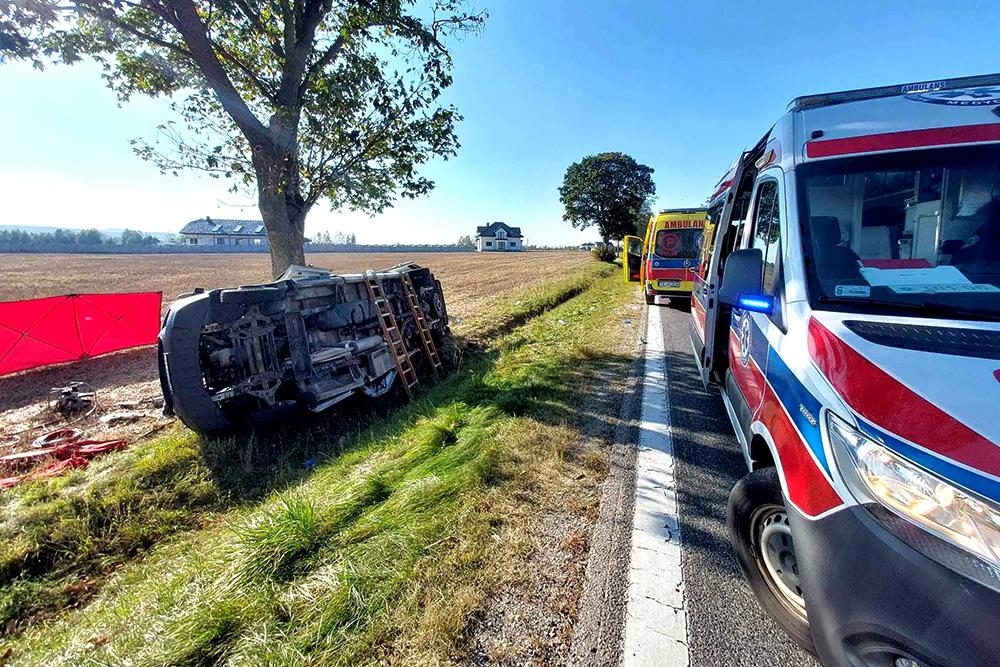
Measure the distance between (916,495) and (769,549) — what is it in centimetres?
98

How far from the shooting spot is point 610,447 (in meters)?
3.63

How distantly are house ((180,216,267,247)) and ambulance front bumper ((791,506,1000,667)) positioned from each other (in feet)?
272

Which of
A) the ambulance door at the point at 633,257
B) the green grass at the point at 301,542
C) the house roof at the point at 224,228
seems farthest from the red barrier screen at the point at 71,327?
the house roof at the point at 224,228

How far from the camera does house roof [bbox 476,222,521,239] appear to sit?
305 feet

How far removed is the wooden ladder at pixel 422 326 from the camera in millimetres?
7258

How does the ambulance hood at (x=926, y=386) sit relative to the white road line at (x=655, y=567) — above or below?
above

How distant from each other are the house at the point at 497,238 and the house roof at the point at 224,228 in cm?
4207

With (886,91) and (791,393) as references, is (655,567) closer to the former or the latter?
(791,393)

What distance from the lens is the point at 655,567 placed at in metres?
2.29

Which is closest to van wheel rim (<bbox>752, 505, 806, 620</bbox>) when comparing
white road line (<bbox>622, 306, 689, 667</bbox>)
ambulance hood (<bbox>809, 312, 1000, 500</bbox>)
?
white road line (<bbox>622, 306, 689, 667</bbox>)

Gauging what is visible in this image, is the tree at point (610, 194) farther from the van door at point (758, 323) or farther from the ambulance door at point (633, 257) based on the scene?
the van door at point (758, 323)

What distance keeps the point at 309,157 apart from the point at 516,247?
8965cm

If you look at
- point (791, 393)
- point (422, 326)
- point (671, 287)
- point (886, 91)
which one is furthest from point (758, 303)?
point (671, 287)

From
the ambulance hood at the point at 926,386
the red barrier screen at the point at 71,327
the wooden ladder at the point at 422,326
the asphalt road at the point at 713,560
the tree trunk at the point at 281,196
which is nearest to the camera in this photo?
the ambulance hood at the point at 926,386
